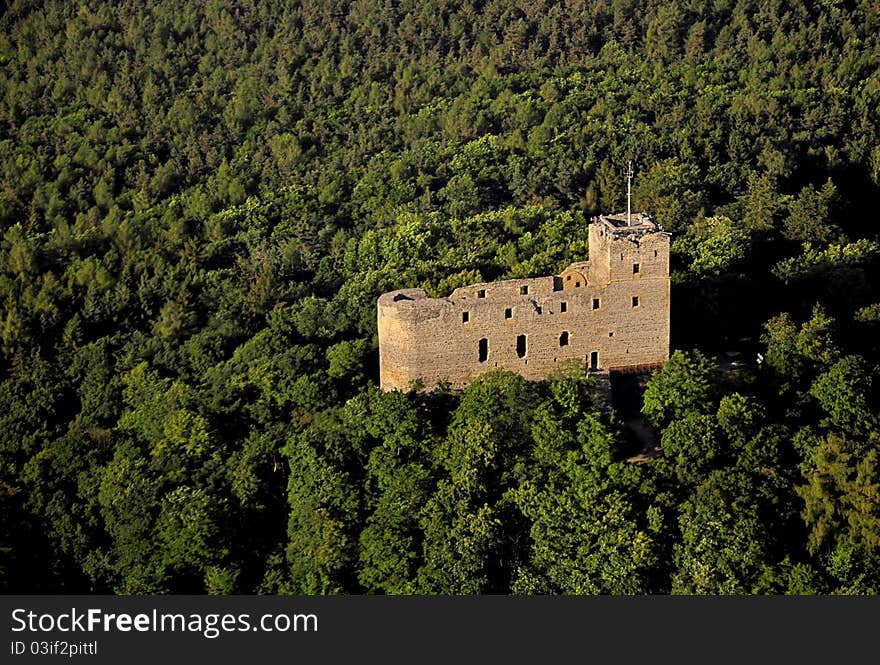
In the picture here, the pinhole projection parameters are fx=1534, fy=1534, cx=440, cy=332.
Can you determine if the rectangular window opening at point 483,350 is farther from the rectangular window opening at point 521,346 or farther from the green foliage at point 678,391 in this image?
the green foliage at point 678,391

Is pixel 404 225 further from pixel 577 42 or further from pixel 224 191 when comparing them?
pixel 577 42


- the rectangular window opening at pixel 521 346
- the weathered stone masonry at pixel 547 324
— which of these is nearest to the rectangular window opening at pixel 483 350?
the weathered stone masonry at pixel 547 324

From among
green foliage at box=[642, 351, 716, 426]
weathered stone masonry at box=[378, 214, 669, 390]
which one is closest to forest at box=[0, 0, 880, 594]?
green foliage at box=[642, 351, 716, 426]

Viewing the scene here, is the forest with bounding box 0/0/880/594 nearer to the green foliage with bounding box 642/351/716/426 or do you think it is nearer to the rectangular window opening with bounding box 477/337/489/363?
the green foliage with bounding box 642/351/716/426

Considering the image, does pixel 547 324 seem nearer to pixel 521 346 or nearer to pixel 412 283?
pixel 521 346

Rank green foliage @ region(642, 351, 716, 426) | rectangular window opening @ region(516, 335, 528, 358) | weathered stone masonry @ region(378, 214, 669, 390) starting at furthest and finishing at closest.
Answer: rectangular window opening @ region(516, 335, 528, 358) → weathered stone masonry @ region(378, 214, 669, 390) → green foliage @ region(642, 351, 716, 426)

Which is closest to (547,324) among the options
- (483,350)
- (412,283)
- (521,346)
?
(521,346)

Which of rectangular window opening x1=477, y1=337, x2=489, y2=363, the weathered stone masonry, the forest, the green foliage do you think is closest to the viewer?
the forest
